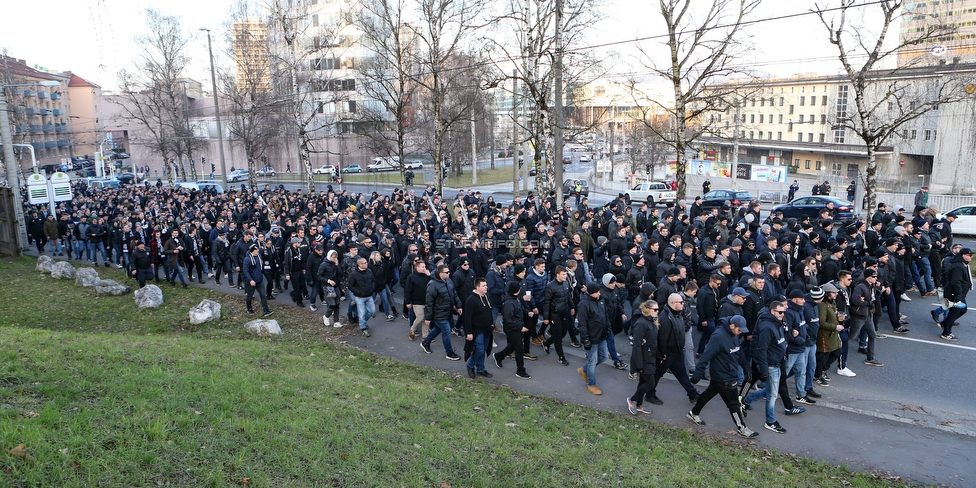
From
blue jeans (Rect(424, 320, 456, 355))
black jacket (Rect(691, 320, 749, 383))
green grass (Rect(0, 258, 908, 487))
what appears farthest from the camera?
blue jeans (Rect(424, 320, 456, 355))

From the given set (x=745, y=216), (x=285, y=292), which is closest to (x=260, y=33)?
(x=285, y=292)

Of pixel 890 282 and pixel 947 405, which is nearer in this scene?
pixel 947 405

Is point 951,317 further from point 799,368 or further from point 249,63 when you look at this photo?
point 249,63

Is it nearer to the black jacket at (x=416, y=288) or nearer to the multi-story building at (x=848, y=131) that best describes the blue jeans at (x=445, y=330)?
the black jacket at (x=416, y=288)

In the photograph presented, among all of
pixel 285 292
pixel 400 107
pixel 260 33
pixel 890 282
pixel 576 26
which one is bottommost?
pixel 285 292

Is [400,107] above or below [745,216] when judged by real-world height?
above

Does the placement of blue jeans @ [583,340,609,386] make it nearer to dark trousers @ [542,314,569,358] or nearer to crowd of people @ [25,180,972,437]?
crowd of people @ [25,180,972,437]

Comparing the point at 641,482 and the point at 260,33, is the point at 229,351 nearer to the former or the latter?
the point at 641,482

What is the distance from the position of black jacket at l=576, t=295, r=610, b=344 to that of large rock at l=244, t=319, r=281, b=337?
606cm

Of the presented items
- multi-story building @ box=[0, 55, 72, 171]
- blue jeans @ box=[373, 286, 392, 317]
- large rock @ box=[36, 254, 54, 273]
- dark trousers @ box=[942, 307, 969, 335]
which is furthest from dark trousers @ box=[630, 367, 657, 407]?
multi-story building @ box=[0, 55, 72, 171]

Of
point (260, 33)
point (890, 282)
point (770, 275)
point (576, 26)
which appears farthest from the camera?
point (260, 33)

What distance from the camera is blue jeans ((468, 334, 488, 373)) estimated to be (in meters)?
8.83

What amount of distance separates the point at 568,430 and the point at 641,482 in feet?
4.43

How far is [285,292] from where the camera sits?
49.1ft
